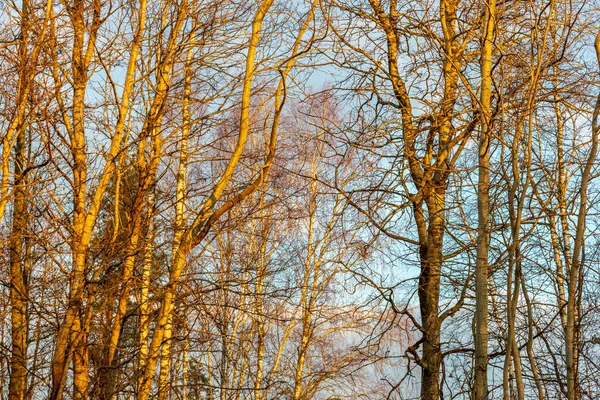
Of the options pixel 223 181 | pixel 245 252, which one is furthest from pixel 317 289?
pixel 223 181

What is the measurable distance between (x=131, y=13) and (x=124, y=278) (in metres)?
2.12

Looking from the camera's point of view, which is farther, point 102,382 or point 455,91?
point 102,382

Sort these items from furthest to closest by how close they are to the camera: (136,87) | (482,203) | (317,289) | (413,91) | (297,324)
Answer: (297,324) < (317,289) < (413,91) < (136,87) < (482,203)

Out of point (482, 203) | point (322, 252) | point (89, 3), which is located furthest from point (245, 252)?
point (482, 203)

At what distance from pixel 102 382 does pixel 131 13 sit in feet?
9.99

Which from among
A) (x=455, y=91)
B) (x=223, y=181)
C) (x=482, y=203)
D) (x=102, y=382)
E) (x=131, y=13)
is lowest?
(x=102, y=382)

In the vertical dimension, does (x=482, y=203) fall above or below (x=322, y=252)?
below

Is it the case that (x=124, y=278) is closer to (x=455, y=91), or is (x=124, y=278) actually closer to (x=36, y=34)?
(x=36, y=34)

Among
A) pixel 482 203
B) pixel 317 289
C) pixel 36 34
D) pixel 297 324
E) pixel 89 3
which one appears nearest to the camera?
pixel 482 203

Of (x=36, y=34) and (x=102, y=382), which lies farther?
(x=102, y=382)

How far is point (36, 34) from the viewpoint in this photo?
15.2ft

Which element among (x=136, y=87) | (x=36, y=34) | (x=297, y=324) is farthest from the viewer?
(x=297, y=324)

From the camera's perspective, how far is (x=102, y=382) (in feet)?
17.5

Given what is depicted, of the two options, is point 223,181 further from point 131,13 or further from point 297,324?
point 297,324
